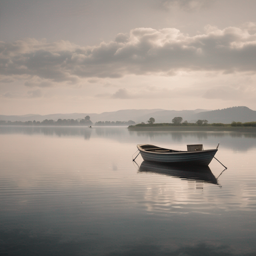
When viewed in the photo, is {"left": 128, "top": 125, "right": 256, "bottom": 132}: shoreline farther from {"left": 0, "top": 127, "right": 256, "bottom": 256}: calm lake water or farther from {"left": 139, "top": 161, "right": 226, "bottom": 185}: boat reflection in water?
{"left": 0, "top": 127, "right": 256, "bottom": 256}: calm lake water

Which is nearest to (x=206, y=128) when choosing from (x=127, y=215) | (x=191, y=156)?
(x=191, y=156)

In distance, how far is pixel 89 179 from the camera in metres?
19.1

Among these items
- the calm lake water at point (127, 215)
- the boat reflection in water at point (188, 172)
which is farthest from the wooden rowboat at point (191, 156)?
the calm lake water at point (127, 215)

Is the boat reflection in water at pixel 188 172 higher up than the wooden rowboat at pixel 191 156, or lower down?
lower down

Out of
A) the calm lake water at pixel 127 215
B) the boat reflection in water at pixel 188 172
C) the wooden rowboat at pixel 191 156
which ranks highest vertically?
the wooden rowboat at pixel 191 156

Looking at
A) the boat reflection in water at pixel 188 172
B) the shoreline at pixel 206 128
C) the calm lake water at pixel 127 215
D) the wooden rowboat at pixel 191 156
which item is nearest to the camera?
the calm lake water at pixel 127 215

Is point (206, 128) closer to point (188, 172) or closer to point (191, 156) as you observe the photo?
point (191, 156)

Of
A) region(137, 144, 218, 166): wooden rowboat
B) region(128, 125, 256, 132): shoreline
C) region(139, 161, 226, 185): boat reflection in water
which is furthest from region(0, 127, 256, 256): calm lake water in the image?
region(128, 125, 256, 132): shoreline

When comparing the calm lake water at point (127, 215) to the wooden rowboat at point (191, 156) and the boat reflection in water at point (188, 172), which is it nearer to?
the boat reflection in water at point (188, 172)

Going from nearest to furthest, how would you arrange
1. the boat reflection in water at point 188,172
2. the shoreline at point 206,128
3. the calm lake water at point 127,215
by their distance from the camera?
the calm lake water at point 127,215
the boat reflection in water at point 188,172
the shoreline at point 206,128

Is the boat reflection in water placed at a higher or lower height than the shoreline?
lower

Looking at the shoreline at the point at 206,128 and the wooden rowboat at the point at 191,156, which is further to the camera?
the shoreline at the point at 206,128

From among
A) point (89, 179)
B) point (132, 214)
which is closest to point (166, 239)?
point (132, 214)

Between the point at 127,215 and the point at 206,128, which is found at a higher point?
the point at 206,128
